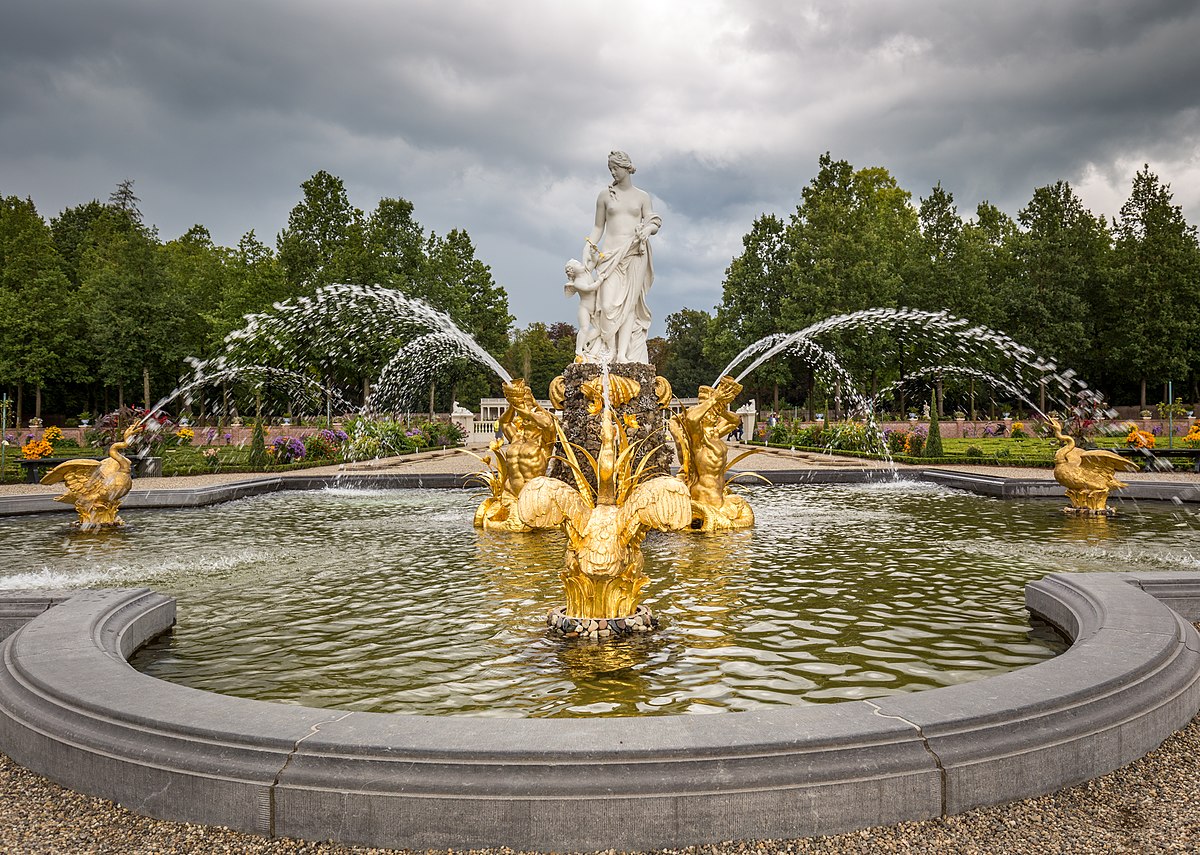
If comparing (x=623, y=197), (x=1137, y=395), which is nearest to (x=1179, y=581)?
(x=623, y=197)

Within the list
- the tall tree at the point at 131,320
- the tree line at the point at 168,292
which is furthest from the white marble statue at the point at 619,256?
the tall tree at the point at 131,320

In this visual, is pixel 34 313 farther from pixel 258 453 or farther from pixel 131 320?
pixel 258 453

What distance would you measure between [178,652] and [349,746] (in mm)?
3514

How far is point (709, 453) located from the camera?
37.9ft

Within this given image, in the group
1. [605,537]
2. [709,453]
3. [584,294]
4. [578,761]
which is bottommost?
[578,761]

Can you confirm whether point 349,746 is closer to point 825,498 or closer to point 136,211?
point 825,498

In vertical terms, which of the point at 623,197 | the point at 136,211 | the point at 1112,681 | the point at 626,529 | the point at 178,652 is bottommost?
the point at 178,652

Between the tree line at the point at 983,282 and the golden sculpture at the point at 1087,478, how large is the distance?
123ft

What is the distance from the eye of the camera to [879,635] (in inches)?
247

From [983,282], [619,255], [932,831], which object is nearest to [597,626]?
[932,831]

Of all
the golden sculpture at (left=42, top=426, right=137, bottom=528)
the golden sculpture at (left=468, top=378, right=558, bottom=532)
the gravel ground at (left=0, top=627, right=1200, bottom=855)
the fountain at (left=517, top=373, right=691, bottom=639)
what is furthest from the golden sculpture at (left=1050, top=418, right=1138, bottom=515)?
the golden sculpture at (left=42, top=426, right=137, bottom=528)

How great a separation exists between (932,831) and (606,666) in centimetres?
261

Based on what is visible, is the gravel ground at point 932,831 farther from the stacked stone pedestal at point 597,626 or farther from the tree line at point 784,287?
the tree line at point 784,287

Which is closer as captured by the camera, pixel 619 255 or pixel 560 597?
pixel 560 597
